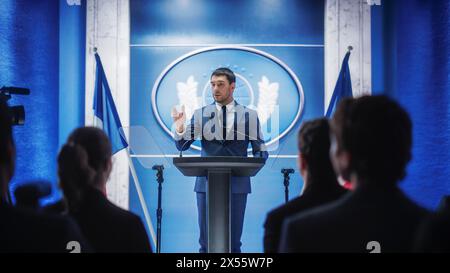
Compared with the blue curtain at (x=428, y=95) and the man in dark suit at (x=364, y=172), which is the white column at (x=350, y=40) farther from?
the man in dark suit at (x=364, y=172)

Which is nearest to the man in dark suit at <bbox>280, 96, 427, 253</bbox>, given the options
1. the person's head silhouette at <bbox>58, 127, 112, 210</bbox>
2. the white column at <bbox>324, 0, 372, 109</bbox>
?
the person's head silhouette at <bbox>58, 127, 112, 210</bbox>

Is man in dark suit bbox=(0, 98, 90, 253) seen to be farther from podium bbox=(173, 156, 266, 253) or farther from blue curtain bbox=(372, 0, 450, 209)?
blue curtain bbox=(372, 0, 450, 209)

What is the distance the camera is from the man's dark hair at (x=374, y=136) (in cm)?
145

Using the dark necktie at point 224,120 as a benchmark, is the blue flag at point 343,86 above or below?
above

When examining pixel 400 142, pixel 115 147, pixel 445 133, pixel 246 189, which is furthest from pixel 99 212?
pixel 445 133

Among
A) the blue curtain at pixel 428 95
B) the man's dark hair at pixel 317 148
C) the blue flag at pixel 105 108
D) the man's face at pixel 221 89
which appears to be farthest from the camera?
the blue flag at pixel 105 108

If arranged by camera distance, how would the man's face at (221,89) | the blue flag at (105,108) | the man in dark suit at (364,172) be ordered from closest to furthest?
the man in dark suit at (364,172) → the man's face at (221,89) → the blue flag at (105,108)

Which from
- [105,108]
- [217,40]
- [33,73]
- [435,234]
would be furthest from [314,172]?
[217,40]

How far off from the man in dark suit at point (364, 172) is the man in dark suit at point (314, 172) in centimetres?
10

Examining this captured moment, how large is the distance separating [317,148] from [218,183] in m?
0.75

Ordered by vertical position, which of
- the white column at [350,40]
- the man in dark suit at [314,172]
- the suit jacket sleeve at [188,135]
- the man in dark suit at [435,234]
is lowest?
the man in dark suit at [435,234]

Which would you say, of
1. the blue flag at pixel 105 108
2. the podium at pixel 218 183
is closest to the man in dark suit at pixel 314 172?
the podium at pixel 218 183
